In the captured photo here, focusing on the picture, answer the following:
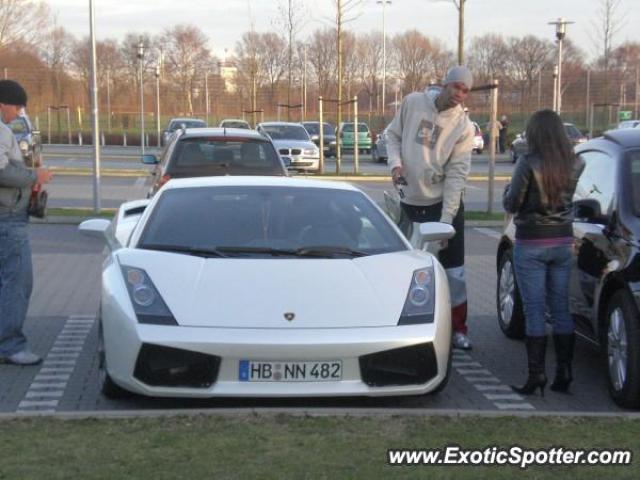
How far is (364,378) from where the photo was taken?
5.50m

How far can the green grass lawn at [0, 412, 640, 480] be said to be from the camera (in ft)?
14.4

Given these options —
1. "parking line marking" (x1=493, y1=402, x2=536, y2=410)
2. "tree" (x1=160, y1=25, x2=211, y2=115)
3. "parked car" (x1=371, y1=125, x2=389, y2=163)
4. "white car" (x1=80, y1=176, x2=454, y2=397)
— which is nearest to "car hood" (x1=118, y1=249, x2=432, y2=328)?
"white car" (x1=80, y1=176, x2=454, y2=397)

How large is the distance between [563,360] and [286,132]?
26226mm

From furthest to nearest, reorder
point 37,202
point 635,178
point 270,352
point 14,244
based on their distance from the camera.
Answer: point 37,202 → point 14,244 → point 635,178 → point 270,352

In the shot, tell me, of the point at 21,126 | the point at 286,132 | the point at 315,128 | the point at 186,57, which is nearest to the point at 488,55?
the point at 186,57

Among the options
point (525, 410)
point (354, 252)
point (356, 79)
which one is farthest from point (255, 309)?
point (356, 79)

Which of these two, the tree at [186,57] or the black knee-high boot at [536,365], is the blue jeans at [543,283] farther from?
the tree at [186,57]

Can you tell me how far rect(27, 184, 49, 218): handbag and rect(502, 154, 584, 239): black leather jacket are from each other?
3.24 m

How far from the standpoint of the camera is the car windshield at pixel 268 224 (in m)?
6.19

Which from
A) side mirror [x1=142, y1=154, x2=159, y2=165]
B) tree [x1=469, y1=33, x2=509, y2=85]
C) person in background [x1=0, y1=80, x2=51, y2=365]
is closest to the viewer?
person in background [x1=0, y1=80, x2=51, y2=365]

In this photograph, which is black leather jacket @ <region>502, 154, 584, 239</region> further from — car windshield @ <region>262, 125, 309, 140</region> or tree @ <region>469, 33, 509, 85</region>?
tree @ <region>469, 33, 509, 85</region>

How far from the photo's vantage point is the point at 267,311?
5496 millimetres

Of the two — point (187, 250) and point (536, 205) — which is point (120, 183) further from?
point (536, 205)

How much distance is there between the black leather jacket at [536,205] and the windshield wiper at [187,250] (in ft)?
5.96
